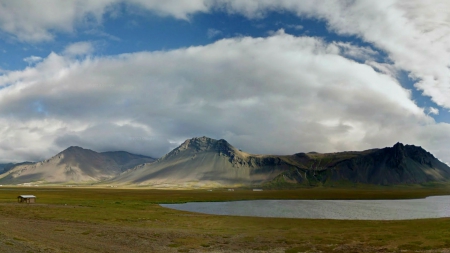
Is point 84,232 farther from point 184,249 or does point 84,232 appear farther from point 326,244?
point 326,244

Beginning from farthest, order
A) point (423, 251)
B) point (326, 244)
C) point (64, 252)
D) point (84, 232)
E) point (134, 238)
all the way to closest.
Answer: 1. point (84, 232)
2. point (134, 238)
3. point (326, 244)
4. point (423, 251)
5. point (64, 252)

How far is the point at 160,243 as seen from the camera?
1420 inches

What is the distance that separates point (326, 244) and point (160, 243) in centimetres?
1765

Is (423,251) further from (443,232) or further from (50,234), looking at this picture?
(50,234)

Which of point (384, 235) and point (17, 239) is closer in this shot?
point (17, 239)

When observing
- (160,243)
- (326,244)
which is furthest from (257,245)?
(160,243)

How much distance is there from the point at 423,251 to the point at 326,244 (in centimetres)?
888

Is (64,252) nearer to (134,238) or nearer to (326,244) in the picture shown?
(134,238)

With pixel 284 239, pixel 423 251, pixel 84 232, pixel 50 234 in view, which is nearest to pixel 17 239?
pixel 50 234

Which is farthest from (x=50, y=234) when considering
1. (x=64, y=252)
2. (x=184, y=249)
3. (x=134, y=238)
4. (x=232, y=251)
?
(x=232, y=251)

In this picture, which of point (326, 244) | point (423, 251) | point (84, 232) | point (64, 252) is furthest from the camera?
point (84, 232)

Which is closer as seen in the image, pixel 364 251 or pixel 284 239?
pixel 364 251

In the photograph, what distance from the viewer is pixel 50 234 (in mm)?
38500

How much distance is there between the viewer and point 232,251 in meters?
32.6
